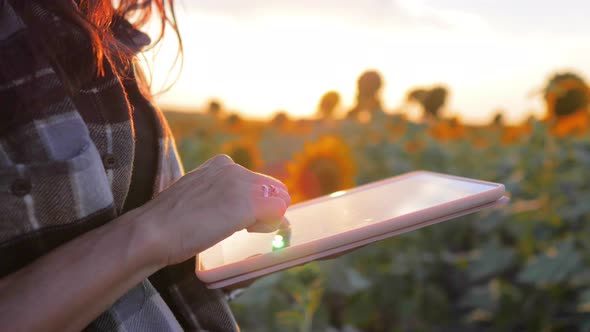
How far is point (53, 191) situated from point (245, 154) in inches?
90.1

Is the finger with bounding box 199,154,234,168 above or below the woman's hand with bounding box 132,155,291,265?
above

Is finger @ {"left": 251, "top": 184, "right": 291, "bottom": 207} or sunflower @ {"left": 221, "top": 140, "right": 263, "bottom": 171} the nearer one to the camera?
finger @ {"left": 251, "top": 184, "right": 291, "bottom": 207}

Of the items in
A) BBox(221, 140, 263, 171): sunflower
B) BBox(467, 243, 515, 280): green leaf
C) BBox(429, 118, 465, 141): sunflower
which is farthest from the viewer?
BBox(429, 118, 465, 141): sunflower

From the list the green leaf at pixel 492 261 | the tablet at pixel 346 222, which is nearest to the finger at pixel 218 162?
the tablet at pixel 346 222

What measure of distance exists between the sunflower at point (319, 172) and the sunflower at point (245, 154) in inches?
25.1

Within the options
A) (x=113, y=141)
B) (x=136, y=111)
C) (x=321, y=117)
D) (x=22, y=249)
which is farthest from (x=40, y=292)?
(x=321, y=117)

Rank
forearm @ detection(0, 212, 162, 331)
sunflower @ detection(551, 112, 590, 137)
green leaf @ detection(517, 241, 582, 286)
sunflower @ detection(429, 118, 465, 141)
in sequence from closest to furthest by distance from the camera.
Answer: forearm @ detection(0, 212, 162, 331)
green leaf @ detection(517, 241, 582, 286)
sunflower @ detection(551, 112, 590, 137)
sunflower @ detection(429, 118, 465, 141)

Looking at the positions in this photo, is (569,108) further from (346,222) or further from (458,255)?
(346,222)

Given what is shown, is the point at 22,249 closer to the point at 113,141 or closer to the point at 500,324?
the point at 113,141

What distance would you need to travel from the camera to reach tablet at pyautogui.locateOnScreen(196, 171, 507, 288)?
622 millimetres

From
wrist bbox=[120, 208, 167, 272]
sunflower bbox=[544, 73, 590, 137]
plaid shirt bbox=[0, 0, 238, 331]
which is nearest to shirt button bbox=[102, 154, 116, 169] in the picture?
plaid shirt bbox=[0, 0, 238, 331]

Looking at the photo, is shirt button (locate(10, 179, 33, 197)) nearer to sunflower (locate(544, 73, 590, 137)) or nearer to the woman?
the woman

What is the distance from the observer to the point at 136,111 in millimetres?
769

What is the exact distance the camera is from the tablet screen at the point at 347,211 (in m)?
0.71
